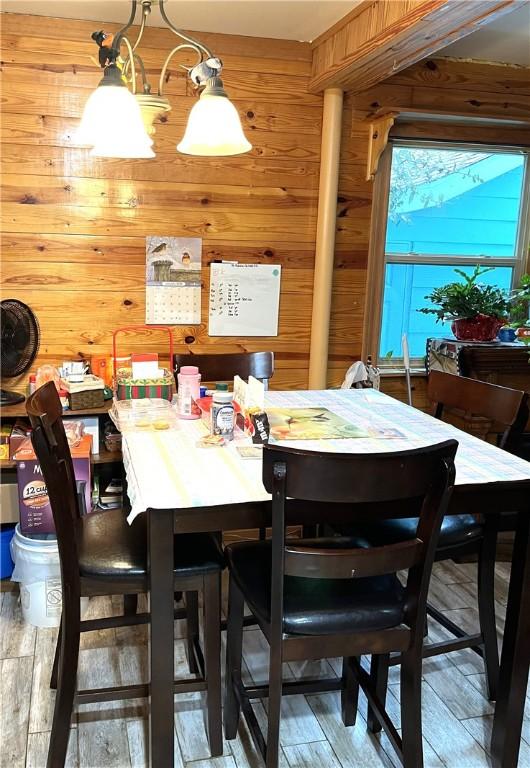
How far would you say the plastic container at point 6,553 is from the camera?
272cm

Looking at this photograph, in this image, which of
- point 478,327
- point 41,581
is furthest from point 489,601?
point 478,327

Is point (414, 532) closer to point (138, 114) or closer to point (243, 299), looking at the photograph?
point (138, 114)

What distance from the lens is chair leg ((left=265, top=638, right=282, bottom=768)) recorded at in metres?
1.53

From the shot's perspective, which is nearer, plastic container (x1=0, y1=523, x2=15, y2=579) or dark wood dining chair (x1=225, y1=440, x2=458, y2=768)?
dark wood dining chair (x1=225, y1=440, x2=458, y2=768)

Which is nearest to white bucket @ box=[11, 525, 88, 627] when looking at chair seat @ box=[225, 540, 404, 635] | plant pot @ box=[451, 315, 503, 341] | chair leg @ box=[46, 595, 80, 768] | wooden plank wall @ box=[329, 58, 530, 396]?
chair leg @ box=[46, 595, 80, 768]

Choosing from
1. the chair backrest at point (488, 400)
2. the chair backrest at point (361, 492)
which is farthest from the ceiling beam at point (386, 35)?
the chair backrest at point (361, 492)

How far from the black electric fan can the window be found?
1.81 meters

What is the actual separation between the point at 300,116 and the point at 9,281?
155cm

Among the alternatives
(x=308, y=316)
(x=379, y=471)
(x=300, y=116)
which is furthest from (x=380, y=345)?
(x=379, y=471)

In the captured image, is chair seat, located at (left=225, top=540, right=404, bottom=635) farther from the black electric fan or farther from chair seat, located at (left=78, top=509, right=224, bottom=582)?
the black electric fan

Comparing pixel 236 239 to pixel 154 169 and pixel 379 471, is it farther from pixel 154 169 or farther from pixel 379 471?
pixel 379 471

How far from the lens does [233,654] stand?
6.11ft

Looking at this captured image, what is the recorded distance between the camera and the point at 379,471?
1387 mm

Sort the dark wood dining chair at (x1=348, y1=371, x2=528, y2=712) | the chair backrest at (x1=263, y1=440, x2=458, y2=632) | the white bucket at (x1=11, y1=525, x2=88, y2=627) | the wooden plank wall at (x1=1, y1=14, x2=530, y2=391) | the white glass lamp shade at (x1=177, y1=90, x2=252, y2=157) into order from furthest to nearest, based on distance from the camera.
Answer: the wooden plank wall at (x1=1, y1=14, x2=530, y2=391), the white bucket at (x1=11, y1=525, x2=88, y2=627), the dark wood dining chair at (x1=348, y1=371, x2=528, y2=712), the white glass lamp shade at (x1=177, y1=90, x2=252, y2=157), the chair backrest at (x1=263, y1=440, x2=458, y2=632)
